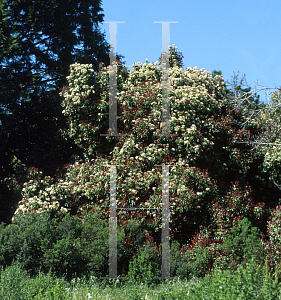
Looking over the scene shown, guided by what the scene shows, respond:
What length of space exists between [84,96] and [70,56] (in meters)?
3.33

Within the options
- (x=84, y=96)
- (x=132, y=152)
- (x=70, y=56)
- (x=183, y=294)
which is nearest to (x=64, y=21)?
(x=70, y=56)

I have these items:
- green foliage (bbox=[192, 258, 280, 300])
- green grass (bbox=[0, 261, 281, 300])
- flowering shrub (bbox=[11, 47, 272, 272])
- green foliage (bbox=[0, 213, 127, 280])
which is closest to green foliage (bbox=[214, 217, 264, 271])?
flowering shrub (bbox=[11, 47, 272, 272])

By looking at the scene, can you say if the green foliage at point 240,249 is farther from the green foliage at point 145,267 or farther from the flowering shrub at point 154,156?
the green foliage at point 145,267

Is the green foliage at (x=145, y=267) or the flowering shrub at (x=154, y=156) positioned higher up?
the flowering shrub at (x=154, y=156)

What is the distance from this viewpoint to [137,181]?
333 inches

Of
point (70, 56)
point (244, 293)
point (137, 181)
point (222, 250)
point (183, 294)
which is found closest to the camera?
point (244, 293)

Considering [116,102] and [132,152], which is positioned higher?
[116,102]

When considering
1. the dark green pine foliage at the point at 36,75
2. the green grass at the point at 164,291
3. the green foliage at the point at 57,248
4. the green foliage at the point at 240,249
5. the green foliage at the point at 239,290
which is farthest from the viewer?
the dark green pine foliage at the point at 36,75

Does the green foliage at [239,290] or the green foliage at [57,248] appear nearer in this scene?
the green foliage at [239,290]

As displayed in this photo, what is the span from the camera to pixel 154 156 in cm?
874

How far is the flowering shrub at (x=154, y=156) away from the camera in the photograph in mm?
8484

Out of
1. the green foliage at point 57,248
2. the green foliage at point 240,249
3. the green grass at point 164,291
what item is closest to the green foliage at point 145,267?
the green grass at point 164,291

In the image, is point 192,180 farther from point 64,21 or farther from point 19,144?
point 64,21

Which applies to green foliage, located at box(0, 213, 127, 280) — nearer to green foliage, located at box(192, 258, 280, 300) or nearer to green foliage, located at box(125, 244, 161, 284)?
green foliage, located at box(125, 244, 161, 284)
